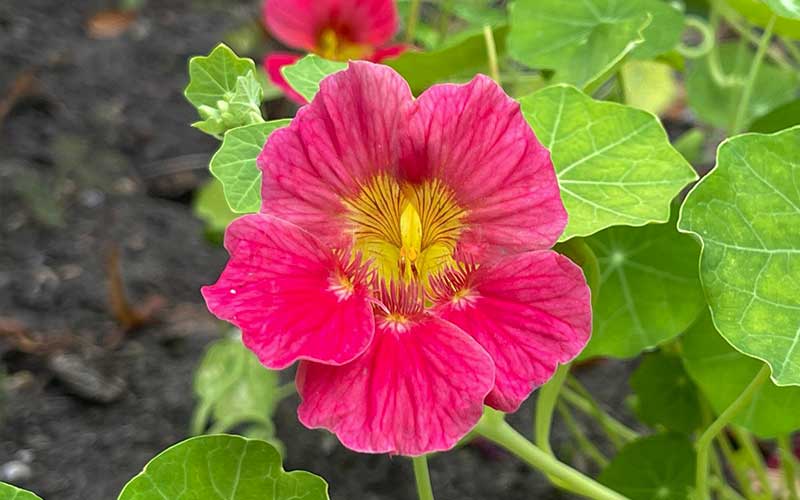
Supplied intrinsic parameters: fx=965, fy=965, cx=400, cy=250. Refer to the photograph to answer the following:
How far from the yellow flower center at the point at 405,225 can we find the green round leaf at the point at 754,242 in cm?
17

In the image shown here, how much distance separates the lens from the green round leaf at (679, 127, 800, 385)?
0.69 meters

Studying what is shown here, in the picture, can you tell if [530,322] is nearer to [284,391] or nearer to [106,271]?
[284,391]

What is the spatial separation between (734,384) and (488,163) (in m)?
0.44

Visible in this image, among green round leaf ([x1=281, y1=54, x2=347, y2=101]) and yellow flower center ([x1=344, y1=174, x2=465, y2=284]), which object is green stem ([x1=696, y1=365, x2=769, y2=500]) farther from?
green round leaf ([x1=281, y1=54, x2=347, y2=101])

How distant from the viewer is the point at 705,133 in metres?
2.07

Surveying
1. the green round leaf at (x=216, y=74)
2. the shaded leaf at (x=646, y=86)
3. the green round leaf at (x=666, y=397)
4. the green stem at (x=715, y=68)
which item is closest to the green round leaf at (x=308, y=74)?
the green round leaf at (x=216, y=74)

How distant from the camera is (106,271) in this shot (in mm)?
1687

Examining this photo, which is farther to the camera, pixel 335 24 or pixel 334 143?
pixel 335 24

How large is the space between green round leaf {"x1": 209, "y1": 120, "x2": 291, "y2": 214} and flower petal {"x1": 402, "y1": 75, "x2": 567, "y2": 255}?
0.13 metres

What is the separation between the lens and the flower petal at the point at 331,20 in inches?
51.6

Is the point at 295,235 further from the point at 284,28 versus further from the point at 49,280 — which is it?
the point at 49,280

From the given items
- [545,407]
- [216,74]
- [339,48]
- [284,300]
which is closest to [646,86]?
[339,48]

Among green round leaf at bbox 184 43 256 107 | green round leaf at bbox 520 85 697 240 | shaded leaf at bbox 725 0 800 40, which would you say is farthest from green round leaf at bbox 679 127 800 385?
green round leaf at bbox 184 43 256 107

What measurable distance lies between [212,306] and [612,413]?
3.42 ft
